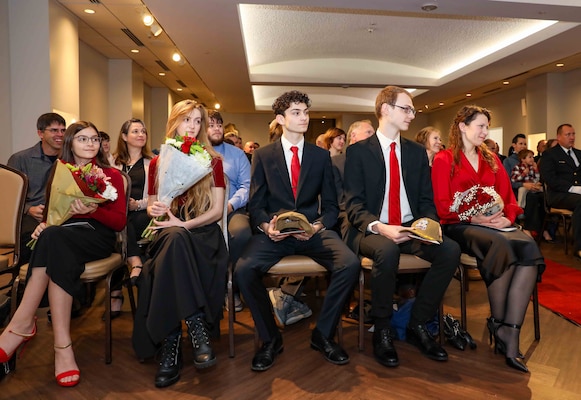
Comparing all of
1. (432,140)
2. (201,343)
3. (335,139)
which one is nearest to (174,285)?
(201,343)

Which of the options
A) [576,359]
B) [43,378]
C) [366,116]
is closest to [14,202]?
[43,378]

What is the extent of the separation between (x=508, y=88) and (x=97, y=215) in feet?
43.0

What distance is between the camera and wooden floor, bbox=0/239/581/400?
227cm

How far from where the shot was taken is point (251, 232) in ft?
10.6

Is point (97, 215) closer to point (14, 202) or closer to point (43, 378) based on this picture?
point (14, 202)

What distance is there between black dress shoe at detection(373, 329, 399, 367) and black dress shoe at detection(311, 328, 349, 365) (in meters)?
0.19

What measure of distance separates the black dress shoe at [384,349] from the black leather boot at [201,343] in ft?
3.11

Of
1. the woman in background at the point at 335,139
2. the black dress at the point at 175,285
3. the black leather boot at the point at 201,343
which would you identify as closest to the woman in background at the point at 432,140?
the woman in background at the point at 335,139

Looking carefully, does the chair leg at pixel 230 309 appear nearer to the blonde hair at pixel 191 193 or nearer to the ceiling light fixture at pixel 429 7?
the blonde hair at pixel 191 193

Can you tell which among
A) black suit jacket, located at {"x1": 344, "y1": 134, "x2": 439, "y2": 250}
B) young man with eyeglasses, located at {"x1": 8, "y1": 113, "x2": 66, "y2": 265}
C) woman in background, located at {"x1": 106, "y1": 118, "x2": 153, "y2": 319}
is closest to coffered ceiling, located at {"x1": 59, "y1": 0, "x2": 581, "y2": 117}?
woman in background, located at {"x1": 106, "y1": 118, "x2": 153, "y2": 319}

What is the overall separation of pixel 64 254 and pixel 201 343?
35.3 inches

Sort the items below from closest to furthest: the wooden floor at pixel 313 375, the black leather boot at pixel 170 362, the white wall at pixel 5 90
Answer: the wooden floor at pixel 313 375 < the black leather boot at pixel 170 362 < the white wall at pixel 5 90

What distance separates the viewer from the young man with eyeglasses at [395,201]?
8.85 ft

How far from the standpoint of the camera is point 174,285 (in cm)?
245
